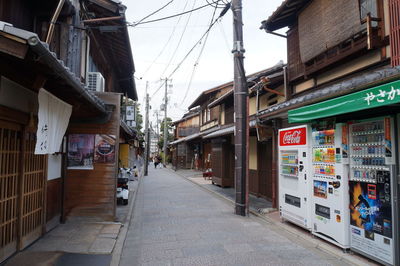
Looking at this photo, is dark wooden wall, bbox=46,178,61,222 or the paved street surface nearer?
→ the paved street surface

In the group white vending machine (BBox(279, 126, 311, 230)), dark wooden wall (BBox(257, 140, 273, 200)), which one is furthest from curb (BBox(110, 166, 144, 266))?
dark wooden wall (BBox(257, 140, 273, 200))

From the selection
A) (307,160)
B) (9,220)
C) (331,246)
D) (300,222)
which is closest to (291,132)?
(307,160)

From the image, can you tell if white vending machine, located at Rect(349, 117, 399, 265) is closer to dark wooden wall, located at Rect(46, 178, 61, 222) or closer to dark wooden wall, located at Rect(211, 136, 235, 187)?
dark wooden wall, located at Rect(46, 178, 61, 222)

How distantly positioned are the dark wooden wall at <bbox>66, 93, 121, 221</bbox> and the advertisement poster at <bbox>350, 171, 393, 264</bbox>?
244 inches

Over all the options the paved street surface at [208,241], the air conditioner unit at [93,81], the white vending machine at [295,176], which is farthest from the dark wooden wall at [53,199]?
the white vending machine at [295,176]

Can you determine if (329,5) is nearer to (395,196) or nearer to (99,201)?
(395,196)

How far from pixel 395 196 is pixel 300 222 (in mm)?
2882

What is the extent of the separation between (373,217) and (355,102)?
2.14 metres

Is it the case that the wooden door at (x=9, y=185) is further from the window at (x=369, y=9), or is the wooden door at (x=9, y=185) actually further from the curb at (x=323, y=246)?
the window at (x=369, y=9)

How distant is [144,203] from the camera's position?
1216cm

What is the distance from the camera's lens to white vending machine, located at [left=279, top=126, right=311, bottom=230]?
701cm

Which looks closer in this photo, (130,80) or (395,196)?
(395,196)

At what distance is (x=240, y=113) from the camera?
9812 millimetres

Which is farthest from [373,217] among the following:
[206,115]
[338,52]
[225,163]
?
[206,115]
